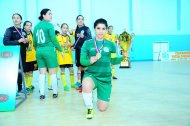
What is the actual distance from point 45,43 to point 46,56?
24 centimetres

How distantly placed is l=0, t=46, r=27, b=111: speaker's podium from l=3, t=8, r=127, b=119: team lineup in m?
0.54

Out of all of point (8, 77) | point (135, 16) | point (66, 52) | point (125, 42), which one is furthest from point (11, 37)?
point (135, 16)

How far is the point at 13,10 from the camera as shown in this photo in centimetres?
1356

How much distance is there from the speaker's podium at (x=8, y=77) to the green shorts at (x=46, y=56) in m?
0.47

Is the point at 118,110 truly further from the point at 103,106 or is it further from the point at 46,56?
the point at 46,56

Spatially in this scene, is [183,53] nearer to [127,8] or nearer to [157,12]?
[157,12]

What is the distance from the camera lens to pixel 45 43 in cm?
508

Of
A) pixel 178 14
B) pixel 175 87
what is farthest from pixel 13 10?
pixel 175 87

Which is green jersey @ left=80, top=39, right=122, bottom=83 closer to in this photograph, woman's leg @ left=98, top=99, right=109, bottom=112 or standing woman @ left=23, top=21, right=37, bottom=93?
woman's leg @ left=98, top=99, right=109, bottom=112

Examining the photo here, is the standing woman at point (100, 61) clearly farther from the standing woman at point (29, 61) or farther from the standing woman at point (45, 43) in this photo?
the standing woman at point (29, 61)

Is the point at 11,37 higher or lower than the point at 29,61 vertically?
higher

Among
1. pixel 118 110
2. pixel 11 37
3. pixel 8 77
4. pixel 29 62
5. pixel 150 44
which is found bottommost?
pixel 118 110

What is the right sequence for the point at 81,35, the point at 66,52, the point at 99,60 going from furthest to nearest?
1. the point at 66,52
2. the point at 81,35
3. the point at 99,60

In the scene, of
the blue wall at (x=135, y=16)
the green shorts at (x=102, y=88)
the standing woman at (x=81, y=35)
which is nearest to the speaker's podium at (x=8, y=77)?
the green shorts at (x=102, y=88)
